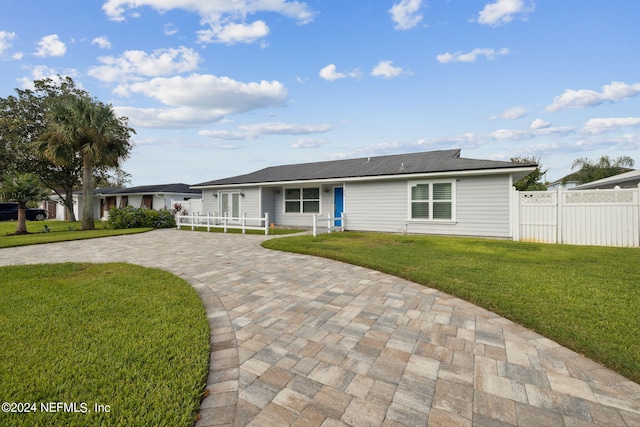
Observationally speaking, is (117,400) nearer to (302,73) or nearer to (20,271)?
(20,271)

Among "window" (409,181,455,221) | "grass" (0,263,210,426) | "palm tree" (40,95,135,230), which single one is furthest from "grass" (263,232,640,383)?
"palm tree" (40,95,135,230)

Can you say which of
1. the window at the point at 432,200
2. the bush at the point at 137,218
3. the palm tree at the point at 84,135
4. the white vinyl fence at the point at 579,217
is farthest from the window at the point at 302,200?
the palm tree at the point at 84,135

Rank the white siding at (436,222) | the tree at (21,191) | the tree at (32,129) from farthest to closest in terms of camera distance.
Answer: the tree at (32,129), the tree at (21,191), the white siding at (436,222)

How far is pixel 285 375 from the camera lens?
2350 millimetres

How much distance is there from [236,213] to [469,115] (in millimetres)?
14150

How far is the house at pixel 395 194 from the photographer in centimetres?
1047

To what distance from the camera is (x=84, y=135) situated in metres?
15.7

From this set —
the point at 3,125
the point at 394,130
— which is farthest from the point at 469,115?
the point at 3,125

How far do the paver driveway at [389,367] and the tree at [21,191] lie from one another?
55.2 ft

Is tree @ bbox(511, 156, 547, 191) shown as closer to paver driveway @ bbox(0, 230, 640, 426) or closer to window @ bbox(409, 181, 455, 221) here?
window @ bbox(409, 181, 455, 221)

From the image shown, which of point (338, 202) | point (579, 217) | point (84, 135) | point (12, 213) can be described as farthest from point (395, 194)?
point (12, 213)

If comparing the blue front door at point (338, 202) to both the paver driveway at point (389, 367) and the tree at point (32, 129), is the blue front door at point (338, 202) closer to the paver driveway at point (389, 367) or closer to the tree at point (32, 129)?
the paver driveway at point (389, 367)

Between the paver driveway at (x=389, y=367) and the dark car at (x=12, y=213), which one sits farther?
the dark car at (x=12, y=213)

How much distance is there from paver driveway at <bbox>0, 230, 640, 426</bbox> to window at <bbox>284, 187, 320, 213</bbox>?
35.2 feet
